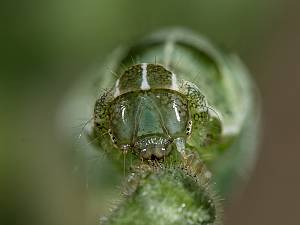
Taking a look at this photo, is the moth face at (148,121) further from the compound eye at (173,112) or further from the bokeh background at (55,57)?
the bokeh background at (55,57)

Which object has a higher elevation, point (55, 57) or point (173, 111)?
point (55, 57)

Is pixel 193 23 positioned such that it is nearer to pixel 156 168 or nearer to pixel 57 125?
pixel 57 125

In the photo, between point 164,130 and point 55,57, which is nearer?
point 164,130

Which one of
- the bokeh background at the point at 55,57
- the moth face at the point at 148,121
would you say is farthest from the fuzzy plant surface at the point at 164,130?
the bokeh background at the point at 55,57

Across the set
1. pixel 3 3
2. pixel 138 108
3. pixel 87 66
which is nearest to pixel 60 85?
pixel 87 66

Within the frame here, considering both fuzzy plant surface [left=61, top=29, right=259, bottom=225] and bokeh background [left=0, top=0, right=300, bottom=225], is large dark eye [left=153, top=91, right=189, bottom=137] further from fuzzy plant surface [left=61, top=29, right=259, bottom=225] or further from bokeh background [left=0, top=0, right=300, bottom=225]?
bokeh background [left=0, top=0, right=300, bottom=225]

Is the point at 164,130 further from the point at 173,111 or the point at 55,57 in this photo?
the point at 55,57

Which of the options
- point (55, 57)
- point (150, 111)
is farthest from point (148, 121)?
point (55, 57)
